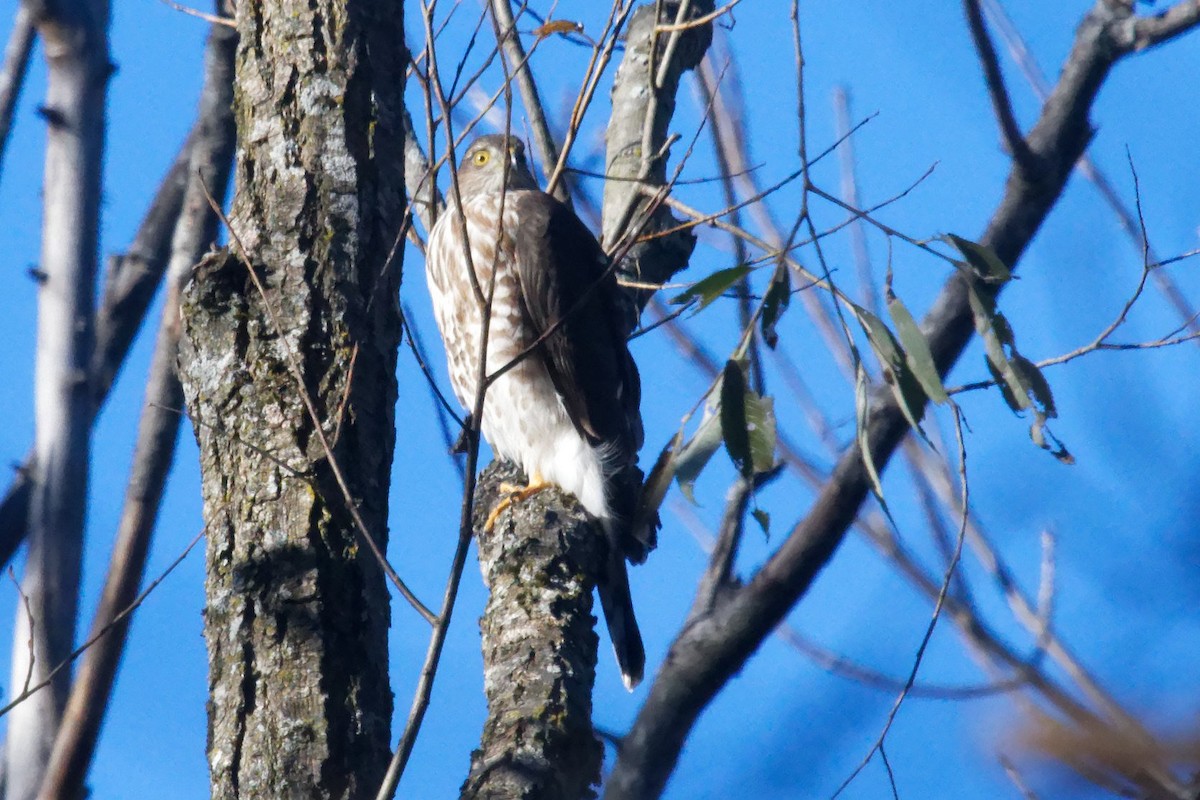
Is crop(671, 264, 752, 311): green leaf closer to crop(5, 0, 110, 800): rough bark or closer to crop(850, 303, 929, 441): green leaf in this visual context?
crop(850, 303, 929, 441): green leaf

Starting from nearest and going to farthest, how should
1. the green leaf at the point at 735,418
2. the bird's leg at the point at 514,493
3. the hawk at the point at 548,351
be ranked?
the green leaf at the point at 735,418 < the bird's leg at the point at 514,493 < the hawk at the point at 548,351

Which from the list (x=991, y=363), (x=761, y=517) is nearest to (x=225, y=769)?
(x=761, y=517)

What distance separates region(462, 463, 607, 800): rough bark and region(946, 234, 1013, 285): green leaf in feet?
3.25

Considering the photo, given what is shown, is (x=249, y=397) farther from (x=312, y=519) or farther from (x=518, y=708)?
(x=518, y=708)

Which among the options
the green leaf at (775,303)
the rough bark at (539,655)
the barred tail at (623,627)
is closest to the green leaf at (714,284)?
the green leaf at (775,303)

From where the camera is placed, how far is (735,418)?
2732 mm

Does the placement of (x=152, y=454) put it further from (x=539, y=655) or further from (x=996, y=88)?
(x=996, y=88)

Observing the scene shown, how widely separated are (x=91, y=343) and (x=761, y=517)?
60.4 inches

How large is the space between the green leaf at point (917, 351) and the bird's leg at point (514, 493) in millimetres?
1023

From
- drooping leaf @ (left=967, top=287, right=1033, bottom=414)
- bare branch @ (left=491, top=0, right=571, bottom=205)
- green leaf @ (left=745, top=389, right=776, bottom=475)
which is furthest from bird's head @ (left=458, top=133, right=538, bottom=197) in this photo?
drooping leaf @ (left=967, top=287, right=1033, bottom=414)

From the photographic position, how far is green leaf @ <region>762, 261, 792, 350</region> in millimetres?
2811

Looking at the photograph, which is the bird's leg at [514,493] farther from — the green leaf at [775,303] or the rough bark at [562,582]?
the green leaf at [775,303]

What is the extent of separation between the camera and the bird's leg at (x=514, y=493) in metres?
3.24

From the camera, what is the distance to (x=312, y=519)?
7.27ft
